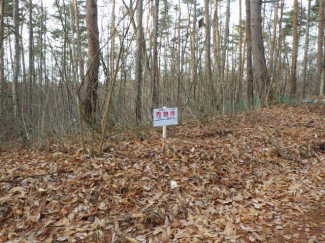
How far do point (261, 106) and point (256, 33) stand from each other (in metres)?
2.64

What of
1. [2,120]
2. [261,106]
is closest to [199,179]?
[2,120]

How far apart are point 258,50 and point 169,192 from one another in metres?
7.49

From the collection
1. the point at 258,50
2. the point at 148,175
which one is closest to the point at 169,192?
the point at 148,175

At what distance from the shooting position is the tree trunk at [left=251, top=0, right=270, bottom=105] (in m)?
8.90

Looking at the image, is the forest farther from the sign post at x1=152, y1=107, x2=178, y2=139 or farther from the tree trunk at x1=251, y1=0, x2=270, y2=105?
the tree trunk at x1=251, y1=0, x2=270, y2=105

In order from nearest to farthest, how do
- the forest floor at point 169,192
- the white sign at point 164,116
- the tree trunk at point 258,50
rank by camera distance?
the forest floor at point 169,192, the white sign at point 164,116, the tree trunk at point 258,50

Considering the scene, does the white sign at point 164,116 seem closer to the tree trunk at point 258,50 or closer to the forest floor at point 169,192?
the forest floor at point 169,192

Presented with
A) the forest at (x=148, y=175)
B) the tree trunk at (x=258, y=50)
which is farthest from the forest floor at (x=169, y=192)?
the tree trunk at (x=258, y=50)

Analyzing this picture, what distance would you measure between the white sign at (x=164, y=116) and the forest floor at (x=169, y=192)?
40cm

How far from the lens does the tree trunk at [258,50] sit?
8900mm

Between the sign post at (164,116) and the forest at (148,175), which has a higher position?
the sign post at (164,116)

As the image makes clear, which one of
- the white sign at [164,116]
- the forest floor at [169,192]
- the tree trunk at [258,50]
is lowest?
the forest floor at [169,192]

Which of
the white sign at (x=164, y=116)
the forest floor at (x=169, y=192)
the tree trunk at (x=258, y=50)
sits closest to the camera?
the forest floor at (x=169, y=192)

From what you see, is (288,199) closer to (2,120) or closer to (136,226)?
(136,226)
